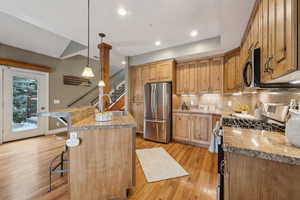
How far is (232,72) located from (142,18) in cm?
234

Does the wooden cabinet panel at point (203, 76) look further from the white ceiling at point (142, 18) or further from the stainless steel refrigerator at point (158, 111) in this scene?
the stainless steel refrigerator at point (158, 111)

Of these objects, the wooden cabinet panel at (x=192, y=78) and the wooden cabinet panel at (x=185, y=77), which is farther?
the wooden cabinet panel at (x=185, y=77)

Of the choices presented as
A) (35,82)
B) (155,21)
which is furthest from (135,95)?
(35,82)

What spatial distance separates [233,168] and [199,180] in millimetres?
1351

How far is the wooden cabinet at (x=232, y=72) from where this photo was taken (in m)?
2.68

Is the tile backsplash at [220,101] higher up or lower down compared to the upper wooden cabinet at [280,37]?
lower down

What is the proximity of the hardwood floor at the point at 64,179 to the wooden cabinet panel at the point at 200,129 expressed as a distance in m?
0.28

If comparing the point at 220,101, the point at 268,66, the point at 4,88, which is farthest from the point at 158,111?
the point at 4,88

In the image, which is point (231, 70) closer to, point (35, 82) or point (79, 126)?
point (79, 126)

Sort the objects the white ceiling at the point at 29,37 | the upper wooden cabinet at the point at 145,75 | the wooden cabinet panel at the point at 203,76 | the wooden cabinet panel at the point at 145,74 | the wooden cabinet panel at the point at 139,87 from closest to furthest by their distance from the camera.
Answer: the white ceiling at the point at 29,37 → the wooden cabinet panel at the point at 203,76 → the upper wooden cabinet at the point at 145,75 → the wooden cabinet panel at the point at 145,74 → the wooden cabinet panel at the point at 139,87

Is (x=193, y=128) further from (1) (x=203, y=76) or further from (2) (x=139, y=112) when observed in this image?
(2) (x=139, y=112)

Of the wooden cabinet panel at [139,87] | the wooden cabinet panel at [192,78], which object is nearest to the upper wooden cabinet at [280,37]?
the wooden cabinet panel at [192,78]

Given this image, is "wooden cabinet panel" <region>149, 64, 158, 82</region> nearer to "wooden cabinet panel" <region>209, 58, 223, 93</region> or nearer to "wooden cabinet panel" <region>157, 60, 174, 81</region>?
"wooden cabinet panel" <region>157, 60, 174, 81</region>

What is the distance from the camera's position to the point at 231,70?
286cm
